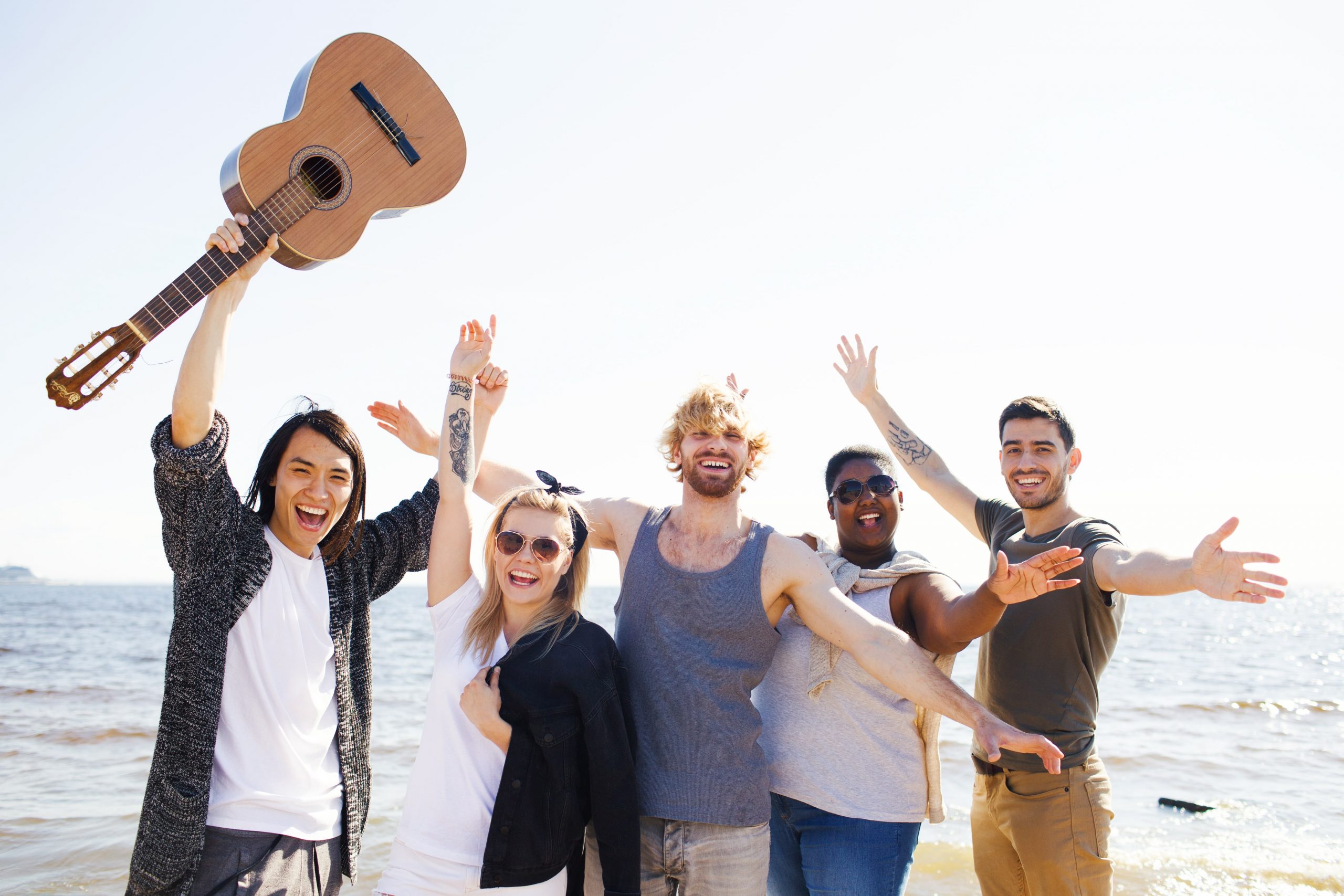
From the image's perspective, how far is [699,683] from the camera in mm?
2998

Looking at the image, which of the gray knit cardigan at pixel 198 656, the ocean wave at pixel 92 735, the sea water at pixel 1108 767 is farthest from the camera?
the ocean wave at pixel 92 735

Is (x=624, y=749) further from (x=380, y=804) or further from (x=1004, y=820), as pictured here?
(x=380, y=804)

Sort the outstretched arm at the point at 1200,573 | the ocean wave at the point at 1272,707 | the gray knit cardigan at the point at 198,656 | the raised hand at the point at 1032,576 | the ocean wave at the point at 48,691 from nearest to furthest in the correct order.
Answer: the gray knit cardigan at the point at 198,656
the raised hand at the point at 1032,576
the outstretched arm at the point at 1200,573
the ocean wave at the point at 48,691
the ocean wave at the point at 1272,707

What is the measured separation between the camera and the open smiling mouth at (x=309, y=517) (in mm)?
2953

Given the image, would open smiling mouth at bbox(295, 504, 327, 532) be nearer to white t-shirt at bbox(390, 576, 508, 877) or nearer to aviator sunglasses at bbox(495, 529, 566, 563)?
white t-shirt at bbox(390, 576, 508, 877)

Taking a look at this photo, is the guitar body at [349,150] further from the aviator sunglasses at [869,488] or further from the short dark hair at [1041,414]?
the short dark hair at [1041,414]

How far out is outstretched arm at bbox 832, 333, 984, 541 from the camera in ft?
15.5

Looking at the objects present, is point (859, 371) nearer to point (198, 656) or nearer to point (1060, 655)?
point (1060, 655)

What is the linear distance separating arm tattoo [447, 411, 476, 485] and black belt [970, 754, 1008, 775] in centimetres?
271

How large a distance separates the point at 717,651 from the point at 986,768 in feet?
5.67

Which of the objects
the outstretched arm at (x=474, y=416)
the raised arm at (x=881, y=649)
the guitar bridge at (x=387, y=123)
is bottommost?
the raised arm at (x=881, y=649)

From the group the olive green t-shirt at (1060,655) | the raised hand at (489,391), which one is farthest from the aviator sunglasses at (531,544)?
the olive green t-shirt at (1060,655)

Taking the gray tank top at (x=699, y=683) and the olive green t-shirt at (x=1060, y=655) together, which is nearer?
the gray tank top at (x=699, y=683)

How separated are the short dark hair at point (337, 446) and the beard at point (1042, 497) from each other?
2.96 m
